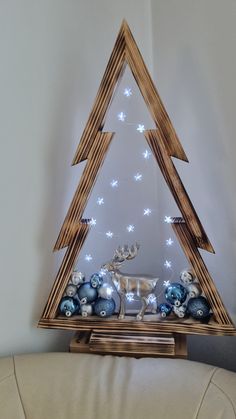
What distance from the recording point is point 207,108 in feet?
3.67

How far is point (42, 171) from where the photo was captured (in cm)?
112

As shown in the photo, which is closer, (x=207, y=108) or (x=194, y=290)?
(x=194, y=290)

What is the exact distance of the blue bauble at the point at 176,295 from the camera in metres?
1.01

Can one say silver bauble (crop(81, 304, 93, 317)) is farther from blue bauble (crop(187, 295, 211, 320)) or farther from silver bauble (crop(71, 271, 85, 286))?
blue bauble (crop(187, 295, 211, 320))

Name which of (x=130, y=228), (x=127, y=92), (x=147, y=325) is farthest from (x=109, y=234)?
(x=127, y=92)

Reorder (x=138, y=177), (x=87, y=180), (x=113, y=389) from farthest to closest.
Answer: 1. (x=138, y=177)
2. (x=87, y=180)
3. (x=113, y=389)

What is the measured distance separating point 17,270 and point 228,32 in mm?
846

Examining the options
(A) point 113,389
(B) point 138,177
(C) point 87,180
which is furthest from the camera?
(B) point 138,177

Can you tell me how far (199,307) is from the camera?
0.99 meters

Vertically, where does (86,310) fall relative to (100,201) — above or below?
below

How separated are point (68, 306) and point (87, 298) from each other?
55 mm

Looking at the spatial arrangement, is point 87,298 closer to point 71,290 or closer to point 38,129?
point 71,290

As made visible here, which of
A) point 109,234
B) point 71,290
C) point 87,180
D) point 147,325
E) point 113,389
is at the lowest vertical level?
point 113,389

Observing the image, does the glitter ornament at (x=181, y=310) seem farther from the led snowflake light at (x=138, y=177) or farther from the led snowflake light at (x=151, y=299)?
the led snowflake light at (x=138, y=177)
